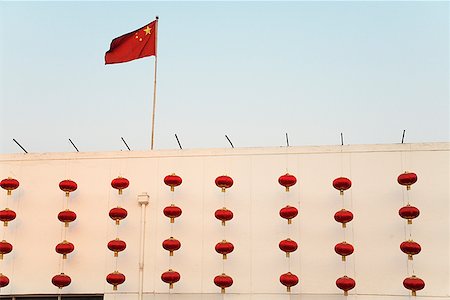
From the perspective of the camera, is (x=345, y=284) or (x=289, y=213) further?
(x=289, y=213)

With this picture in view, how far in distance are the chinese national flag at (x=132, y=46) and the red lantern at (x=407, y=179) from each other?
838cm

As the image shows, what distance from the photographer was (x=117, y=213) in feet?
62.7

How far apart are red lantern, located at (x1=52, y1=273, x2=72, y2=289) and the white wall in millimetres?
561

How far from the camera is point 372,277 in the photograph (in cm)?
1833

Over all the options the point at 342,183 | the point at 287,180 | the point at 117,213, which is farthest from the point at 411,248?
the point at 117,213

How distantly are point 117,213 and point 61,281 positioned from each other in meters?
2.14

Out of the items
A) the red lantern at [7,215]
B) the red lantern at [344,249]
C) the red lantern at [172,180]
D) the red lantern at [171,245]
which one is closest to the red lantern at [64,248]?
the red lantern at [7,215]

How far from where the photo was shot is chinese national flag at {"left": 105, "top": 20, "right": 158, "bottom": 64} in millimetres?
22453

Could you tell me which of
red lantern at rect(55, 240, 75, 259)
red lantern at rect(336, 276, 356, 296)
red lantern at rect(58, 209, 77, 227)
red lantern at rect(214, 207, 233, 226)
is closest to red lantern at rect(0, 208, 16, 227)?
red lantern at rect(58, 209, 77, 227)

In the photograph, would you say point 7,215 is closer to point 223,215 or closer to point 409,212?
point 223,215

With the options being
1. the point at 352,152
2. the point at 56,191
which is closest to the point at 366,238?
the point at 352,152

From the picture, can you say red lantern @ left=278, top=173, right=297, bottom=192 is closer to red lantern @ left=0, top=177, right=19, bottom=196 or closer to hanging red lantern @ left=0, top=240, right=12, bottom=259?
red lantern @ left=0, top=177, right=19, bottom=196

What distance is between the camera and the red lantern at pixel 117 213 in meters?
19.1

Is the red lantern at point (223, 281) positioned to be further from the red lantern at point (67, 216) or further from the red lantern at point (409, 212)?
the red lantern at point (409, 212)
